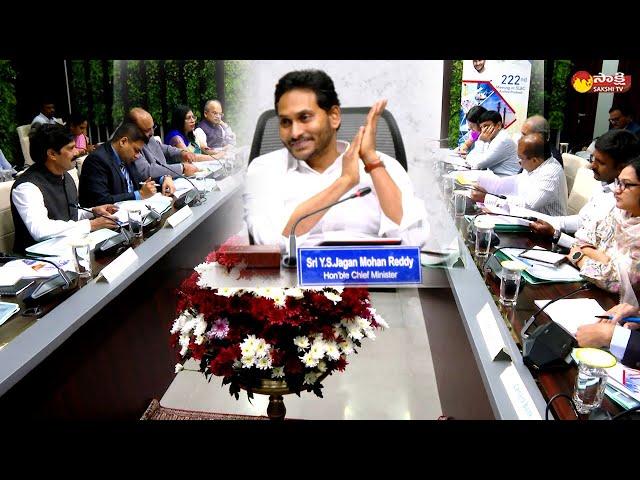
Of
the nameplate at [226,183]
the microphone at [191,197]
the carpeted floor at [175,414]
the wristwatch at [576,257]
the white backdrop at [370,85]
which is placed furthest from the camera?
the microphone at [191,197]

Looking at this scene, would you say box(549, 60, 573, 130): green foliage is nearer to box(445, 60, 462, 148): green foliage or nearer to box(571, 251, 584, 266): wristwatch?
box(445, 60, 462, 148): green foliage

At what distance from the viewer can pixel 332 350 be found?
1.29m

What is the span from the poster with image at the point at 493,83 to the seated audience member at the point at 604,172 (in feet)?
1.60

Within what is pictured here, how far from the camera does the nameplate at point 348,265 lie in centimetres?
164

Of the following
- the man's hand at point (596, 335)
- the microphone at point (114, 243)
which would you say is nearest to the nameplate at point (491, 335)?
the man's hand at point (596, 335)

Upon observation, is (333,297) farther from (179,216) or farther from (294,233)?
(179,216)

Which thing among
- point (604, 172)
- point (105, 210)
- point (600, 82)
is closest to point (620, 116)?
point (600, 82)

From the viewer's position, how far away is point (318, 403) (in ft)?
6.59

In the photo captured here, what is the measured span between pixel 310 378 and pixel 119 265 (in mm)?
1006

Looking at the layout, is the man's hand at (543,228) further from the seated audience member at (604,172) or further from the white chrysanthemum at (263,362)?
the white chrysanthemum at (263,362)

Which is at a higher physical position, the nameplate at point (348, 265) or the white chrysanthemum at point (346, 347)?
the nameplate at point (348, 265)

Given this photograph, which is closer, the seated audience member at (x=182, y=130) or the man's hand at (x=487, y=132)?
the seated audience member at (x=182, y=130)
